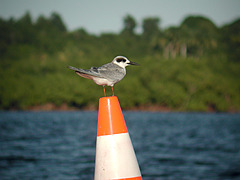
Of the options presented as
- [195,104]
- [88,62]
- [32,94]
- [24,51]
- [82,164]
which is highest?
[24,51]

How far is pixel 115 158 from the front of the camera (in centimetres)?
399

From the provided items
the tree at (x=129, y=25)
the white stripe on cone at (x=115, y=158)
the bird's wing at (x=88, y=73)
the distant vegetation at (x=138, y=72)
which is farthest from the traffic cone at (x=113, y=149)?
the tree at (x=129, y=25)

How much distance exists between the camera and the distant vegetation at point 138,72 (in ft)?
260

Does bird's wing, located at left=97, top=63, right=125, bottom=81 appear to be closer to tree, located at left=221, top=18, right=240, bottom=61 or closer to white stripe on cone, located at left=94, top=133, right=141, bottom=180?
white stripe on cone, located at left=94, top=133, right=141, bottom=180

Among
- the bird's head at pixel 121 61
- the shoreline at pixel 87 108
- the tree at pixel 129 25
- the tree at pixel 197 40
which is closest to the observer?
the bird's head at pixel 121 61

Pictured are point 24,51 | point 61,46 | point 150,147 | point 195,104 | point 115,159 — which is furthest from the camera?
Result: point 61,46

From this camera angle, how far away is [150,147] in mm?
25688

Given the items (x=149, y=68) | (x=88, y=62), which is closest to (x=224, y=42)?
(x=149, y=68)

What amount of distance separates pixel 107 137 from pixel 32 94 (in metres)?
76.9

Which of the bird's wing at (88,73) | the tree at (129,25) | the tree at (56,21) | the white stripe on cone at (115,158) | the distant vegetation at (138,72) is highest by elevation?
the tree at (56,21)

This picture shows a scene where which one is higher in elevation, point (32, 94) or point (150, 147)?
point (32, 94)

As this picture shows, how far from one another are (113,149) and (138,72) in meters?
84.8

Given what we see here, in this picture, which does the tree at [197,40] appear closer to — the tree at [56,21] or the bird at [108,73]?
the tree at [56,21]

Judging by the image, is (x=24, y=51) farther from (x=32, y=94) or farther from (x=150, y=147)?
(x=150, y=147)
